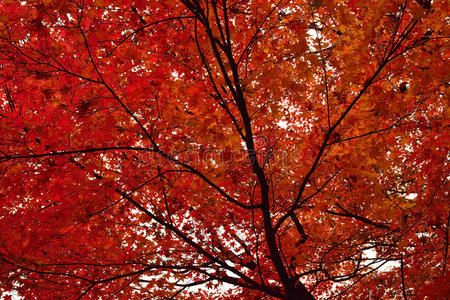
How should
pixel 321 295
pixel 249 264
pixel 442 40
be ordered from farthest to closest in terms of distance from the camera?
pixel 321 295
pixel 249 264
pixel 442 40

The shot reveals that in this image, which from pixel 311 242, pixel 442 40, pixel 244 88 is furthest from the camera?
pixel 311 242

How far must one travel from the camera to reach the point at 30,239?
305cm

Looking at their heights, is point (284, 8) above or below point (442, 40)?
above

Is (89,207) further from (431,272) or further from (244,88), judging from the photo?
(431,272)

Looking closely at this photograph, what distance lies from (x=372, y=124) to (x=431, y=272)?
414 cm

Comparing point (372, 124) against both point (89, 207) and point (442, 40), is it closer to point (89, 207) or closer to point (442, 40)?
point (442, 40)

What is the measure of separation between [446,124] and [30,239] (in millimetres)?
5031

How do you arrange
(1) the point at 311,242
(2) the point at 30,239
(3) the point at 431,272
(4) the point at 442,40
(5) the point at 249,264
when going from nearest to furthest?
(2) the point at 30,239 → (4) the point at 442,40 → (1) the point at 311,242 → (3) the point at 431,272 → (5) the point at 249,264

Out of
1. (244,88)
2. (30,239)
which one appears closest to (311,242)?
(244,88)

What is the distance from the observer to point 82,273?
468cm

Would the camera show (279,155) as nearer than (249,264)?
Yes

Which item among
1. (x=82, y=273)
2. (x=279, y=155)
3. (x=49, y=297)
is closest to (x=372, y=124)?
(x=279, y=155)

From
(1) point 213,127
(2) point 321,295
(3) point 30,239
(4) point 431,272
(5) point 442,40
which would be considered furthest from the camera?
(2) point 321,295

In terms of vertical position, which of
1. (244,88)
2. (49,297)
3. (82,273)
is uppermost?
(244,88)
